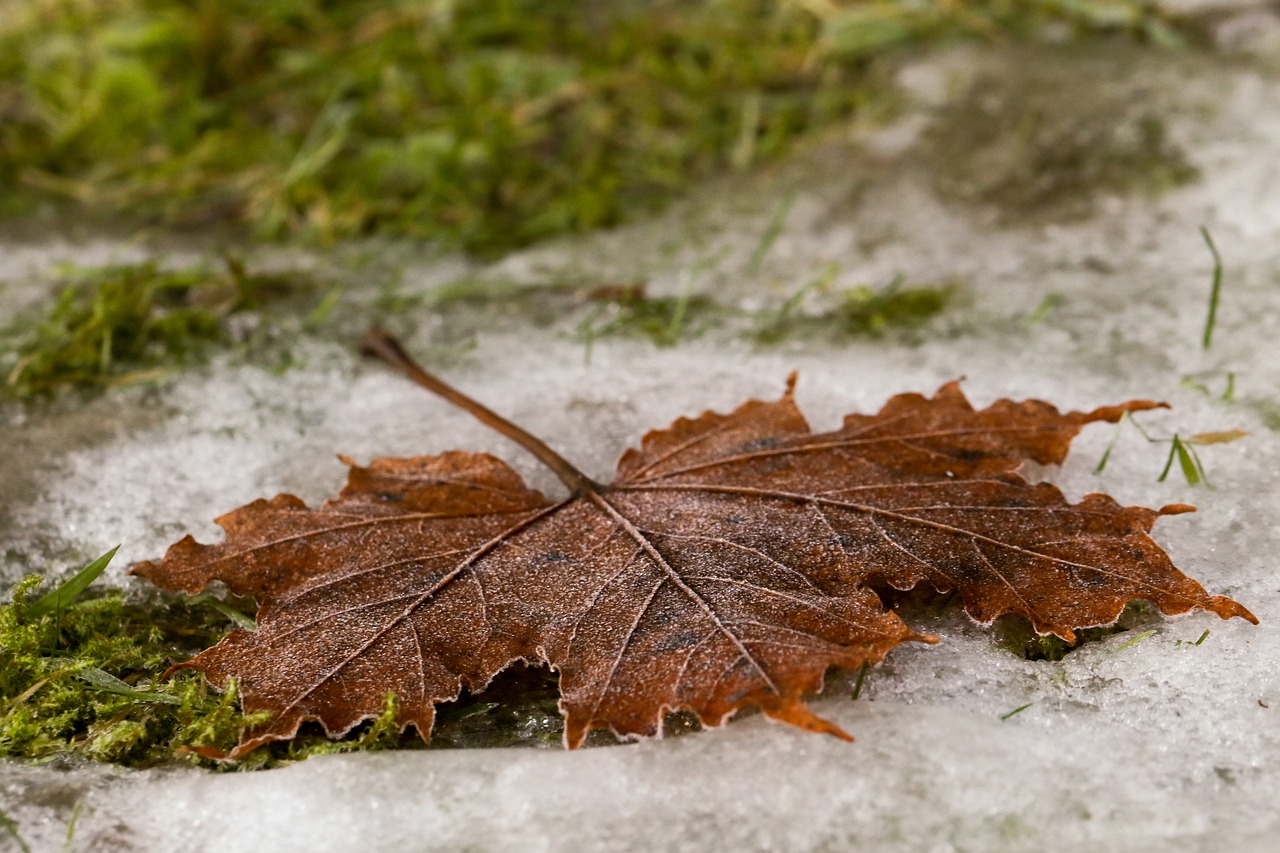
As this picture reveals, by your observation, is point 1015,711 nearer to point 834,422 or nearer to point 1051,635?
point 1051,635

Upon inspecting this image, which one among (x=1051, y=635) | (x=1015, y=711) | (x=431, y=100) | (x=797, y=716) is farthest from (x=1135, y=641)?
(x=431, y=100)

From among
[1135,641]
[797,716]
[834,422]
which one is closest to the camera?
[797,716]

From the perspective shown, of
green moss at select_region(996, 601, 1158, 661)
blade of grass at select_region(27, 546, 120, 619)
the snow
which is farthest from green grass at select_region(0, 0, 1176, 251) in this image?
green moss at select_region(996, 601, 1158, 661)

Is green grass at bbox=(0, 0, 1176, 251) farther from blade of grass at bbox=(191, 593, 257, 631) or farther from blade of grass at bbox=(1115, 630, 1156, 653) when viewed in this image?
blade of grass at bbox=(1115, 630, 1156, 653)

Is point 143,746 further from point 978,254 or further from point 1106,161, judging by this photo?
point 1106,161

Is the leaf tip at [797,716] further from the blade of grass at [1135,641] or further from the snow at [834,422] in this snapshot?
the blade of grass at [1135,641]

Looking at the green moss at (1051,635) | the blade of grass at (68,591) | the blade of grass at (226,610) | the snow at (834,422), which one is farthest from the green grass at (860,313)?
the blade of grass at (68,591)
